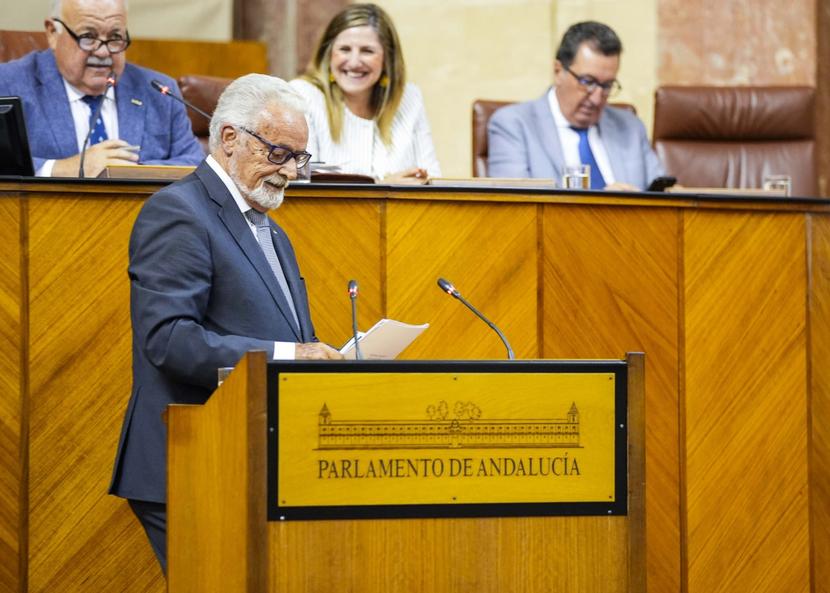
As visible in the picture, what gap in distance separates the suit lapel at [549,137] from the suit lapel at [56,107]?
5.61 feet

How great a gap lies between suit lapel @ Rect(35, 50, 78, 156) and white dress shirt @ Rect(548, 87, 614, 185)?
1800 millimetres

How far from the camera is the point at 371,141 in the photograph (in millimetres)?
→ 4574

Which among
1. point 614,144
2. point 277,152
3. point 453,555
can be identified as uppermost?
point 614,144

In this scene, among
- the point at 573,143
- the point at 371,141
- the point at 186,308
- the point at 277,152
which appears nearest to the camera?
the point at 186,308

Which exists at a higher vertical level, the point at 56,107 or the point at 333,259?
the point at 56,107

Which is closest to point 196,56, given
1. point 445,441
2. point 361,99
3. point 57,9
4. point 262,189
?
point 361,99

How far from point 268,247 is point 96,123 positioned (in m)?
1.51

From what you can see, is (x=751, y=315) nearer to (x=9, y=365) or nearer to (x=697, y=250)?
(x=697, y=250)

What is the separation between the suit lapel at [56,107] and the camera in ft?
13.4

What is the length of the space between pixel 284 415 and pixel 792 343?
77.2 inches

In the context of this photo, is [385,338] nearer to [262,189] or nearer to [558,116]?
[262,189]

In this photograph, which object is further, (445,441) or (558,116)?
(558,116)

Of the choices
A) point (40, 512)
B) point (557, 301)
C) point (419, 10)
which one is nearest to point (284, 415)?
point (40, 512)

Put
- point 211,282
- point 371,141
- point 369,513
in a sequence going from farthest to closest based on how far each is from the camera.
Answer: point 371,141 → point 211,282 → point 369,513
